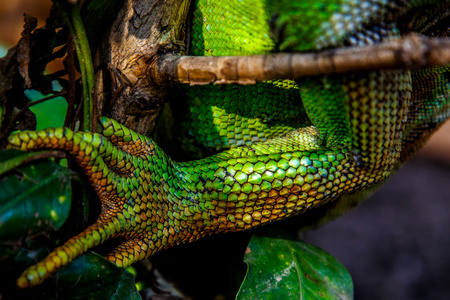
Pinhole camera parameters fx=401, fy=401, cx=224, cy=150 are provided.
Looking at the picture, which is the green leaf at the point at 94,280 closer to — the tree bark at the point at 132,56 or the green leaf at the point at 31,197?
the green leaf at the point at 31,197

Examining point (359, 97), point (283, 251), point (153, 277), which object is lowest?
point (153, 277)

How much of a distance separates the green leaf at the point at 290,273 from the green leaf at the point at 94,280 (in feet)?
0.95

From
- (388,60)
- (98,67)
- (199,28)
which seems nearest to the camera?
(388,60)

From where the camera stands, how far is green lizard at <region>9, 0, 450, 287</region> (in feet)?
2.77

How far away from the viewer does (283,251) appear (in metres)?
1.17

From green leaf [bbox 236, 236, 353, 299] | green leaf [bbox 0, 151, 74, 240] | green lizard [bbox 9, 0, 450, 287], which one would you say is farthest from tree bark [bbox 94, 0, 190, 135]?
green leaf [bbox 236, 236, 353, 299]

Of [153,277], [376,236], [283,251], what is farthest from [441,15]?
[376,236]

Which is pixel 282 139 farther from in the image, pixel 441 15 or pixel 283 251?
pixel 441 15

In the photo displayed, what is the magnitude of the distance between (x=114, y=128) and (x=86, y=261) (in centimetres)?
30

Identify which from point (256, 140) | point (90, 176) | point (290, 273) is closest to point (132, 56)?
point (90, 176)

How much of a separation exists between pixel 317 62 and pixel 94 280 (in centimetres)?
62

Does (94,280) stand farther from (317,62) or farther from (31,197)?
(317,62)

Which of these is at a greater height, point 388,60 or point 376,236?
point 388,60

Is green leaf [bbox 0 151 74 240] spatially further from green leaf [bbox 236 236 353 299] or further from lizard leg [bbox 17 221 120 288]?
green leaf [bbox 236 236 353 299]
